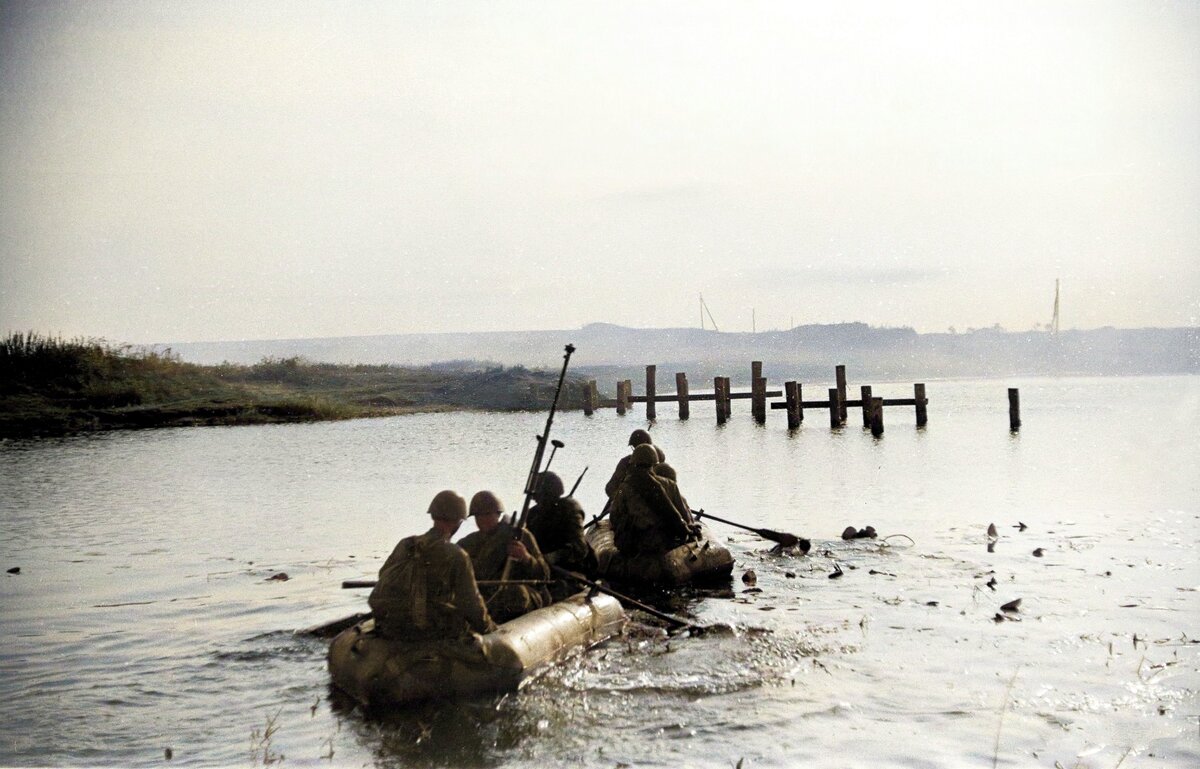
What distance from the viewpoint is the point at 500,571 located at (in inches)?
413

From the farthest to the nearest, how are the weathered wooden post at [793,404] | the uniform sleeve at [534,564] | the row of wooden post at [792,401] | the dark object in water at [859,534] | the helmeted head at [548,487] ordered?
1. the weathered wooden post at [793,404]
2. the row of wooden post at [792,401]
3. the dark object in water at [859,534]
4. the helmeted head at [548,487]
5. the uniform sleeve at [534,564]

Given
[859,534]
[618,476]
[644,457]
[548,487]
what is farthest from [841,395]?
[548,487]

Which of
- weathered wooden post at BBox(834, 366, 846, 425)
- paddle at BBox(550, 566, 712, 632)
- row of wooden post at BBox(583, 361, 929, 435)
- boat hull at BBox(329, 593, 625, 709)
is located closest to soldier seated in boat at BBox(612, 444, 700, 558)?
paddle at BBox(550, 566, 712, 632)

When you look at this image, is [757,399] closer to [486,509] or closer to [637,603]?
[637,603]

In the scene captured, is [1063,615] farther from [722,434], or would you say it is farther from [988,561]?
[722,434]

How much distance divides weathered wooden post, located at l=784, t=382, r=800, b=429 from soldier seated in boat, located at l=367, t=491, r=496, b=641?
108ft

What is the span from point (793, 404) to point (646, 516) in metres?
27.7

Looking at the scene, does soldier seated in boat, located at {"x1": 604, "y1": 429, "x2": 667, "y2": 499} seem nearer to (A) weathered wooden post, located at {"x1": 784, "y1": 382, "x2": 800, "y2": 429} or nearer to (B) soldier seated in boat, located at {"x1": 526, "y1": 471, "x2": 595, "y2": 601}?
(B) soldier seated in boat, located at {"x1": 526, "y1": 471, "x2": 595, "y2": 601}

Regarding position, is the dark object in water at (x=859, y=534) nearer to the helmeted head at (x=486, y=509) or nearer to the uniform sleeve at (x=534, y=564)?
the uniform sleeve at (x=534, y=564)

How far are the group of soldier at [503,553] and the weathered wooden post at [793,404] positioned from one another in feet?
86.8

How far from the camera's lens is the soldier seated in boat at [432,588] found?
8.81 m

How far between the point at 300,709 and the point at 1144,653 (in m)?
7.36

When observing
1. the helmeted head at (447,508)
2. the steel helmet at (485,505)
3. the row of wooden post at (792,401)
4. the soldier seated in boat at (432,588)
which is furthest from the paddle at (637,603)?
the row of wooden post at (792,401)

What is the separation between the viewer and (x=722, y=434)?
132ft
